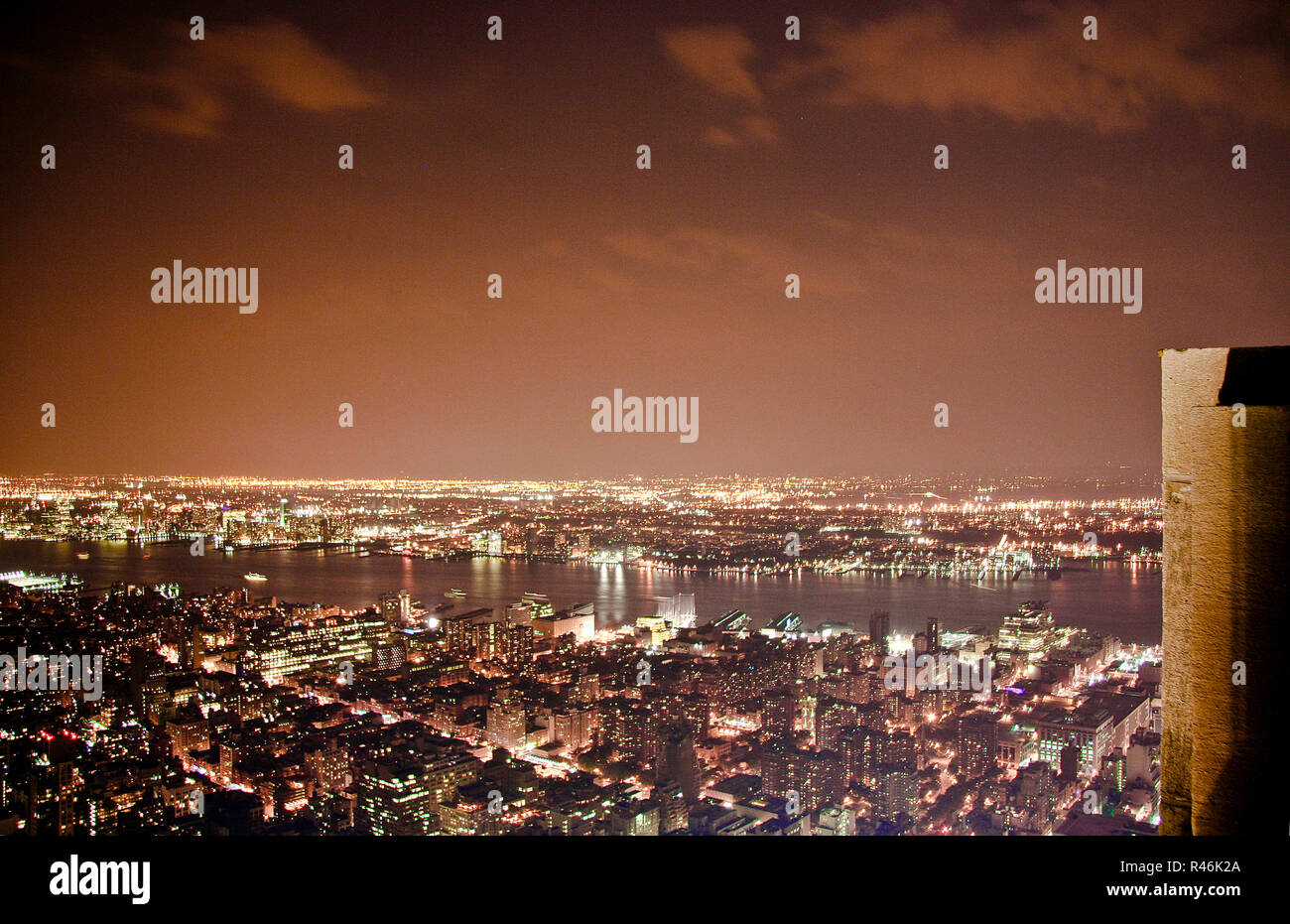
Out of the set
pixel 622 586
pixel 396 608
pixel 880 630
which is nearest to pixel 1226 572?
pixel 880 630

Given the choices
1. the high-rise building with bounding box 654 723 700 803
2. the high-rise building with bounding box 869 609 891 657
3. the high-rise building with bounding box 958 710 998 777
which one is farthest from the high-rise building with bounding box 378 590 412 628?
the high-rise building with bounding box 958 710 998 777

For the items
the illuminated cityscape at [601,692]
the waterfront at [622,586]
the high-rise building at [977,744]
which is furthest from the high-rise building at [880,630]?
the high-rise building at [977,744]

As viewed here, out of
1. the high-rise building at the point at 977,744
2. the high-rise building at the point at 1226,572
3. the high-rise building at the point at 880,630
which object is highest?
the high-rise building at the point at 1226,572

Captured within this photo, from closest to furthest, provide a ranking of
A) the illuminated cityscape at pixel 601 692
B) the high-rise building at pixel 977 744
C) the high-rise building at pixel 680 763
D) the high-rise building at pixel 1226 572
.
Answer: the high-rise building at pixel 1226 572, the illuminated cityscape at pixel 601 692, the high-rise building at pixel 680 763, the high-rise building at pixel 977 744

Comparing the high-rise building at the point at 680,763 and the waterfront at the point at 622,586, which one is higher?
the waterfront at the point at 622,586

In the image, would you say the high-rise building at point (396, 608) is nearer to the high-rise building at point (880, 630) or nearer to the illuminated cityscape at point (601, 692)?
the illuminated cityscape at point (601, 692)

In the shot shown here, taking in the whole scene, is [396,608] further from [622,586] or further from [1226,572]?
[1226,572]
